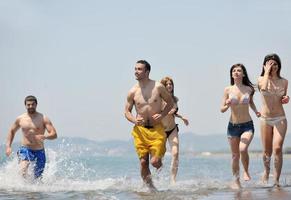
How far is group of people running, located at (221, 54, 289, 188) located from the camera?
10.8 metres

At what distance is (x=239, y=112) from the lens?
1083 centimetres

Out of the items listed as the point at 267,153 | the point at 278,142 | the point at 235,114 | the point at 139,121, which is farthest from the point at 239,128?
the point at 139,121

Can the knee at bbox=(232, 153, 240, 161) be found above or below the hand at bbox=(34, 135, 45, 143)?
below

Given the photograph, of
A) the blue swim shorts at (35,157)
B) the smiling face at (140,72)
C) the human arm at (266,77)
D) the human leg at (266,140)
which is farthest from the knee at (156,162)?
the blue swim shorts at (35,157)

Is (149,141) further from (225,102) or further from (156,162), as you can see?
(225,102)

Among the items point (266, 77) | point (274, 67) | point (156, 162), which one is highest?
point (274, 67)

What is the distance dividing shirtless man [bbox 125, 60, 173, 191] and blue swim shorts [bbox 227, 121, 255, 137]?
3.81ft

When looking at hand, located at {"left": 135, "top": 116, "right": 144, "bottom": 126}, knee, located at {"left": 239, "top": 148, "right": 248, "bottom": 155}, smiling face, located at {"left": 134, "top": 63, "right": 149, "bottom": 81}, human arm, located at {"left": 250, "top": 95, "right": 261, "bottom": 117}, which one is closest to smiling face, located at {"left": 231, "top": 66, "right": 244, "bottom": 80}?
human arm, located at {"left": 250, "top": 95, "right": 261, "bottom": 117}

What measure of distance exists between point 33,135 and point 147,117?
3.23 metres

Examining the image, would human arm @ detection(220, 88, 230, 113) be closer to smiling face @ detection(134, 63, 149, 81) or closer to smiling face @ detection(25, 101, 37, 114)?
smiling face @ detection(134, 63, 149, 81)

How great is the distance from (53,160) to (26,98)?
128 inches

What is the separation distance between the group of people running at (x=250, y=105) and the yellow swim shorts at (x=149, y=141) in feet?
3.88

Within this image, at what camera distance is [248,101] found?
10.8 metres

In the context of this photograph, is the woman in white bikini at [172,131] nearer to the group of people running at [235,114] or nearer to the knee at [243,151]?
the group of people running at [235,114]
